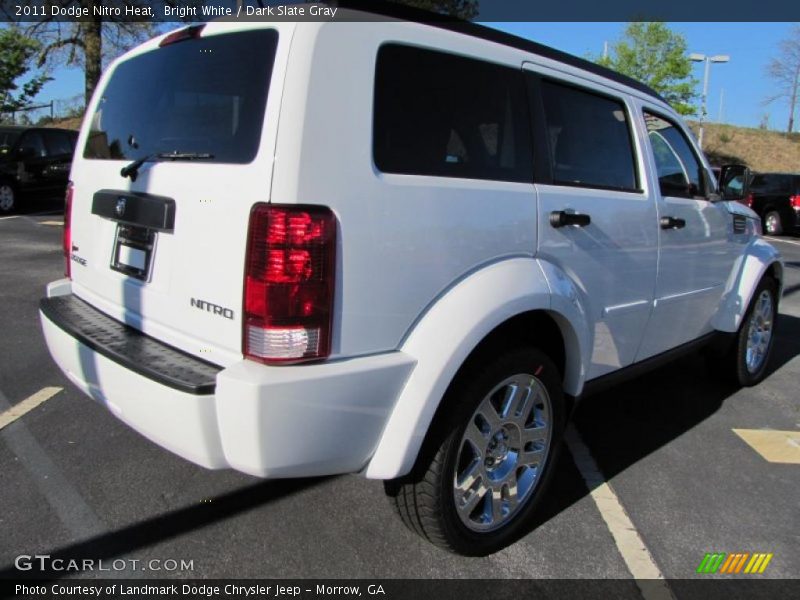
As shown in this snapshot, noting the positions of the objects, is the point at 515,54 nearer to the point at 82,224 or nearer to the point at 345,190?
the point at 345,190

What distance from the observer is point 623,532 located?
2.80 metres

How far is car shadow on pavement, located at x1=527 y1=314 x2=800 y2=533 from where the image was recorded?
3238mm

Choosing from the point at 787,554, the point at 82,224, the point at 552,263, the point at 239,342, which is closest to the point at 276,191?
the point at 239,342

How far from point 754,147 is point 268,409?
4731cm

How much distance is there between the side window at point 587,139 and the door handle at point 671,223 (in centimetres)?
25

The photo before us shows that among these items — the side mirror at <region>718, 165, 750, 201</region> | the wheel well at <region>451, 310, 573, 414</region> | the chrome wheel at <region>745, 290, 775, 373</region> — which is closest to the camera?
A: the wheel well at <region>451, 310, 573, 414</region>

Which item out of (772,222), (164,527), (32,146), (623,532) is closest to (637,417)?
(623,532)

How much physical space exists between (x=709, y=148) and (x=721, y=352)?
4198 cm

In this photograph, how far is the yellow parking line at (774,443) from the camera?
144 inches

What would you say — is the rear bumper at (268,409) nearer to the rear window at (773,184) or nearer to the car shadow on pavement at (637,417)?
the car shadow on pavement at (637,417)

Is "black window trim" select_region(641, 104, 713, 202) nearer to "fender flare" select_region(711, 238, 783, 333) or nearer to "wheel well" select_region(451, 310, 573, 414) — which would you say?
"fender flare" select_region(711, 238, 783, 333)

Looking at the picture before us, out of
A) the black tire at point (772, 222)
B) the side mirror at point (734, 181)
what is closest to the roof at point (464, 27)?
the side mirror at point (734, 181)

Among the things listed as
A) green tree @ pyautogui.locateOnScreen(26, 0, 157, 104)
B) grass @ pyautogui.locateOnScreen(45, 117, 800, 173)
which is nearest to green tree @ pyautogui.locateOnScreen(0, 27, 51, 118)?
green tree @ pyautogui.locateOnScreen(26, 0, 157, 104)

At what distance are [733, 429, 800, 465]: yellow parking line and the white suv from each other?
1249 mm
